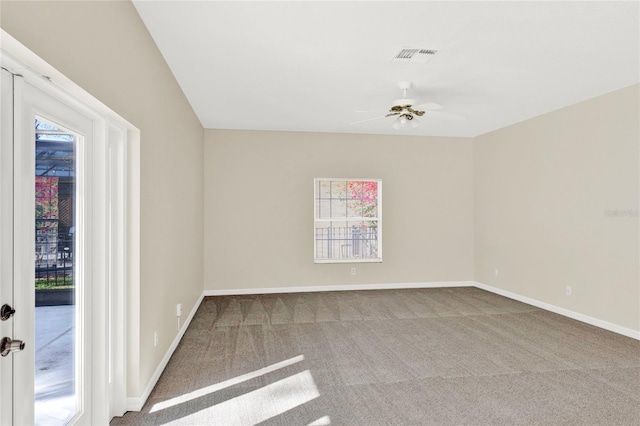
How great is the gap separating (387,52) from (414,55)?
24 cm

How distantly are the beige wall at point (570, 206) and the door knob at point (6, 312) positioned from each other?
5130mm

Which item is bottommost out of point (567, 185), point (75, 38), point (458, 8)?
point (567, 185)

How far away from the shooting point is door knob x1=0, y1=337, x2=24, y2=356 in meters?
1.27

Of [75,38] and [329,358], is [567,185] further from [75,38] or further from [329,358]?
[75,38]

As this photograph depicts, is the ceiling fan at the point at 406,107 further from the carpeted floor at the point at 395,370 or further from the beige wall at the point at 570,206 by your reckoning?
the carpeted floor at the point at 395,370

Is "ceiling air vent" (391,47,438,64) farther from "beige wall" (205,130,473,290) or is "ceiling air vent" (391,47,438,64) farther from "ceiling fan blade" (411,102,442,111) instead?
"beige wall" (205,130,473,290)

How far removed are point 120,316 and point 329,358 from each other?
182 cm

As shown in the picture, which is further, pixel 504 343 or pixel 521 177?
pixel 521 177

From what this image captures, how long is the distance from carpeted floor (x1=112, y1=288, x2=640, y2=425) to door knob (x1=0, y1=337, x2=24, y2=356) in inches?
51.3

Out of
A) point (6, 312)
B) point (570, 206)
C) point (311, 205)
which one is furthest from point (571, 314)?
point (6, 312)

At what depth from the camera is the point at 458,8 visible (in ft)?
7.73

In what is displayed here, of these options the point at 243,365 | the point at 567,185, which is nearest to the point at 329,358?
the point at 243,365

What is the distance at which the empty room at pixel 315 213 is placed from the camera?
1.69 meters

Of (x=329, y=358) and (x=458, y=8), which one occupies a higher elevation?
(x=458, y=8)
